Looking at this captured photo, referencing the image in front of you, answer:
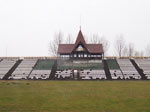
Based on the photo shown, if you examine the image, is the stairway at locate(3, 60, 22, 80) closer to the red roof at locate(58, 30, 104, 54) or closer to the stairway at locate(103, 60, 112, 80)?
the red roof at locate(58, 30, 104, 54)

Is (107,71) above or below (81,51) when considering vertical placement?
below

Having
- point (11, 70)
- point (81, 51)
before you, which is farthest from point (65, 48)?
point (11, 70)

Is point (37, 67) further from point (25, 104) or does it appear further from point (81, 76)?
point (25, 104)

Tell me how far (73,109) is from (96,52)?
161ft

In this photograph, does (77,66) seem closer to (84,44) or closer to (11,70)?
(84,44)

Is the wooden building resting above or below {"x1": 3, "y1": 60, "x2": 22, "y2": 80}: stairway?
above

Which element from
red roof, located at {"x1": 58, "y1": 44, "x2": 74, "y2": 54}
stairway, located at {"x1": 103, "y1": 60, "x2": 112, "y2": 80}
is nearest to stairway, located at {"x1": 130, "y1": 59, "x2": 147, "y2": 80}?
stairway, located at {"x1": 103, "y1": 60, "x2": 112, "y2": 80}

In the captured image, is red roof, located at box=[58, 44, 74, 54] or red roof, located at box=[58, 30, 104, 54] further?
red roof, located at box=[58, 44, 74, 54]

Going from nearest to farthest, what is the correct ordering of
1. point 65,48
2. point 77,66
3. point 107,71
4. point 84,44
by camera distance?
point 107,71
point 77,66
point 84,44
point 65,48

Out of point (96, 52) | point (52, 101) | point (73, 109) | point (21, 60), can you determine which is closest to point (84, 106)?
point (73, 109)

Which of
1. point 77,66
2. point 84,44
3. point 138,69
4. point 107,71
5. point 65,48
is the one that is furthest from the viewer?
point 65,48

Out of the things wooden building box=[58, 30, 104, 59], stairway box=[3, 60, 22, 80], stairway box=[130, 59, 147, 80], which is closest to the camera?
stairway box=[130, 59, 147, 80]

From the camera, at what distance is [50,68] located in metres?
56.3

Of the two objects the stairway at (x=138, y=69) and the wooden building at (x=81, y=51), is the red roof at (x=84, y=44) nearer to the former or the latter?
the wooden building at (x=81, y=51)
